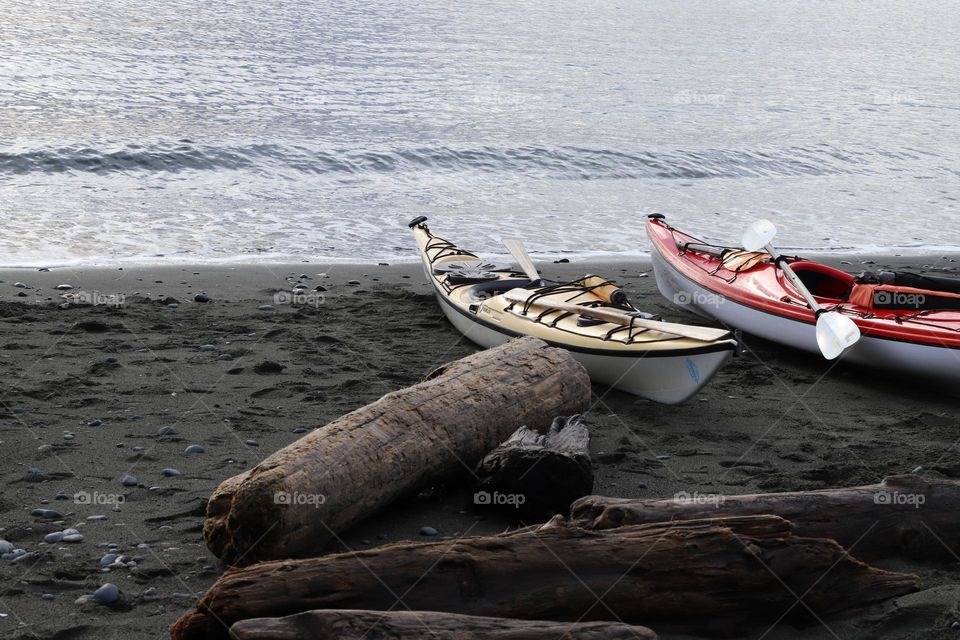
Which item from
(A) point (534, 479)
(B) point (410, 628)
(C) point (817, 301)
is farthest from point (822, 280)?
(B) point (410, 628)

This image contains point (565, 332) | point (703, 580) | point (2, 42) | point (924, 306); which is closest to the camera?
point (703, 580)

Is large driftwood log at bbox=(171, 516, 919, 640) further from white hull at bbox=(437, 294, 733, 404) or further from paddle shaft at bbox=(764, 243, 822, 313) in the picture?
paddle shaft at bbox=(764, 243, 822, 313)

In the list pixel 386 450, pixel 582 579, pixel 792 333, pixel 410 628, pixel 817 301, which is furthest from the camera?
pixel 817 301

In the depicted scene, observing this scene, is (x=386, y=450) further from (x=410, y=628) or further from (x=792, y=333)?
(x=792, y=333)

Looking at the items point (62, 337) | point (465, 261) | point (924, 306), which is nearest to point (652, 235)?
point (465, 261)

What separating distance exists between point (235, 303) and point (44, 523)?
3.81 m

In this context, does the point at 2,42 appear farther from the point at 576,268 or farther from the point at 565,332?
the point at 565,332

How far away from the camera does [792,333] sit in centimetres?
682

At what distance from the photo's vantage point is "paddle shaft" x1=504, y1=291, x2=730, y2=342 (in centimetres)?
556

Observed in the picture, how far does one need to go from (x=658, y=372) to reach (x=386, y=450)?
2189 millimetres

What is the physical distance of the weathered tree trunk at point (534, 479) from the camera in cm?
412

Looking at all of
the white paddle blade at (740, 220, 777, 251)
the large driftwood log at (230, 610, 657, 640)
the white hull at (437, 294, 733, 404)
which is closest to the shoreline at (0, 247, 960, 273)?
the white paddle blade at (740, 220, 777, 251)

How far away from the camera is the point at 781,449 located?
16.6 ft

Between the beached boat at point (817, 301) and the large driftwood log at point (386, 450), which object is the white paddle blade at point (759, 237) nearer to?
the beached boat at point (817, 301)
